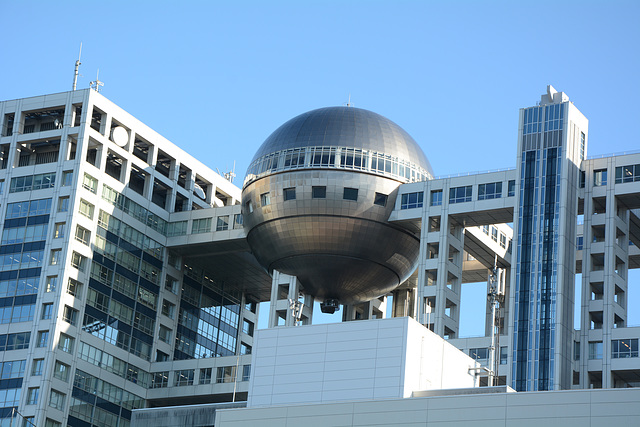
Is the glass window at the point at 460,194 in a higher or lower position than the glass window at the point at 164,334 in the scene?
higher

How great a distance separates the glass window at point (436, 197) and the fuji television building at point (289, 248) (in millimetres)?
113

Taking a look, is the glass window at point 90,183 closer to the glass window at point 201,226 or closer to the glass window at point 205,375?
the glass window at point 201,226

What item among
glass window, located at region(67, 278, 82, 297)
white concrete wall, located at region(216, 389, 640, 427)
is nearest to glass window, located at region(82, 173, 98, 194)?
glass window, located at region(67, 278, 82, 297)

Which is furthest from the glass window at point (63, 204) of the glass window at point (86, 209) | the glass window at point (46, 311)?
the glass window at point (46, 311)

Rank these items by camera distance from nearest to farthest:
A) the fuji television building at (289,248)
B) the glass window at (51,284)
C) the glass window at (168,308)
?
the fuji television building at (289,248) < the glass window at (51,284) < the glass window at (168,308)

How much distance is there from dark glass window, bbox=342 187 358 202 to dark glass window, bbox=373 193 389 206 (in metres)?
1.91

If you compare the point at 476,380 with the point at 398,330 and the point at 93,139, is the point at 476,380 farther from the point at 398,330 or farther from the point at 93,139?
the point at 93,139

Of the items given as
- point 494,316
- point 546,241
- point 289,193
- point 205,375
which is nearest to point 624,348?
point 546,241

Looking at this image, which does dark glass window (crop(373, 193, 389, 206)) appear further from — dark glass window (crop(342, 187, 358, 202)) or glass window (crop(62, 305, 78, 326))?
glass window (crop(62, 305, 78, 326))

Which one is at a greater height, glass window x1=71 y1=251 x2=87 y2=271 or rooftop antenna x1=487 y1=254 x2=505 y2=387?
glass window x1=71 y1=251 x2=87 y2=271

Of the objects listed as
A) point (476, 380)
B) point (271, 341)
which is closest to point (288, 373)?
point (271, 341)

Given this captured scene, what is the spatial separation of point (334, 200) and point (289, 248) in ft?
21.0

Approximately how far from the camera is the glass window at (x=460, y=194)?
374 feet

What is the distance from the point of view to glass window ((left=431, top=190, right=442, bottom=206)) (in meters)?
115
